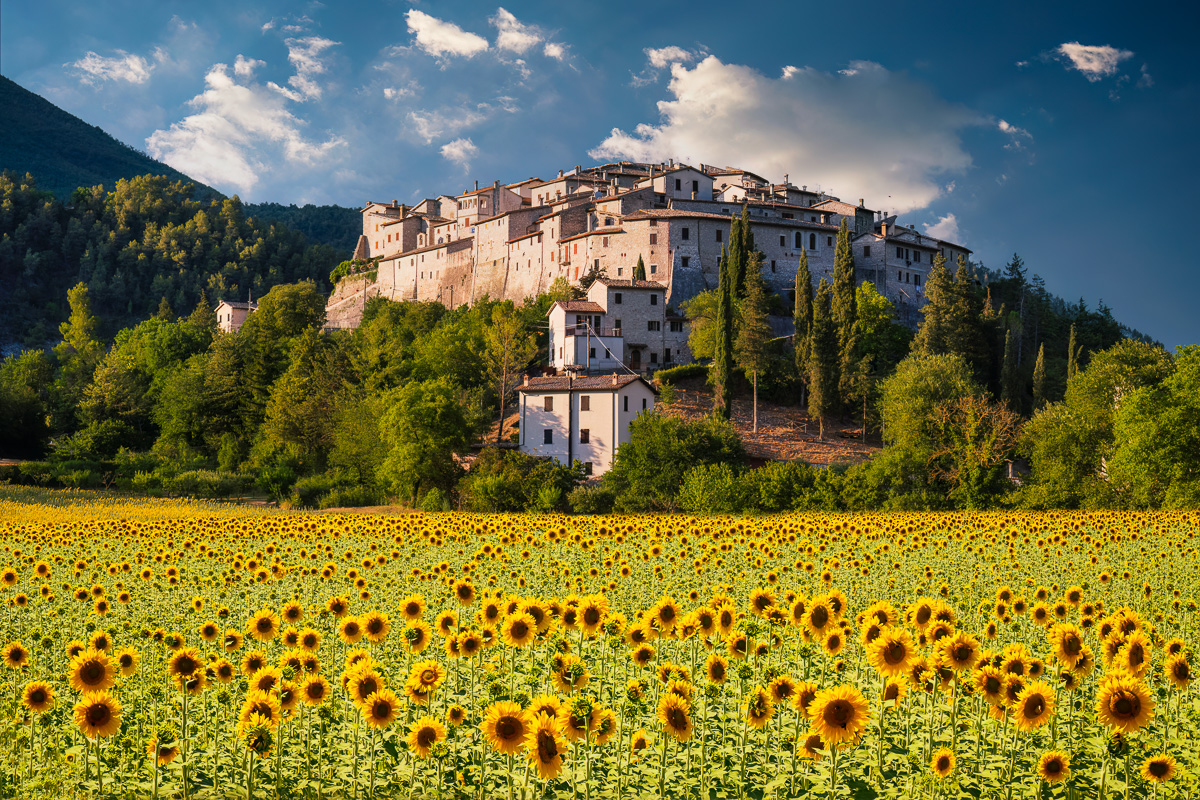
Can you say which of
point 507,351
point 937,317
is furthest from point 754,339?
point 507,351

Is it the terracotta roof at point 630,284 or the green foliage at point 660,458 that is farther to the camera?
the terracotta roof at point 630,284

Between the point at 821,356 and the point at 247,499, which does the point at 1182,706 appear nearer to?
the point at 247,499

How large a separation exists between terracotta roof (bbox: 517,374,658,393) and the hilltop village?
21.8m

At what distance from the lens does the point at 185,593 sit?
46.3ft

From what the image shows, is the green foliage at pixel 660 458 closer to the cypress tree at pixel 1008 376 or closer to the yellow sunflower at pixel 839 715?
the cypress tree at pixel 1008 376

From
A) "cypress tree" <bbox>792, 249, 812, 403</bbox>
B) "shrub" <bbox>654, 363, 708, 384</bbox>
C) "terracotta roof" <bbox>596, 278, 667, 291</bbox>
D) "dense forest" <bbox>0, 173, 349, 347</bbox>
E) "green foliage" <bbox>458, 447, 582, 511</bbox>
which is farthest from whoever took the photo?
"dense forest" <bbox>0, 173, 349, 347</bbox>

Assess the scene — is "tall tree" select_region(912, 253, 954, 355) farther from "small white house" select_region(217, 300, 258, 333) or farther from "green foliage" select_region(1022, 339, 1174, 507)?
"small white house" select_region(217, 300, 258, 333)

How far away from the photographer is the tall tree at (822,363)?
70.4m

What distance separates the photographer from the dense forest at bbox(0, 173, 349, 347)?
157 m

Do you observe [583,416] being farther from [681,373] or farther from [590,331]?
[590,331]

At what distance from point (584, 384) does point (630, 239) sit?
117ft

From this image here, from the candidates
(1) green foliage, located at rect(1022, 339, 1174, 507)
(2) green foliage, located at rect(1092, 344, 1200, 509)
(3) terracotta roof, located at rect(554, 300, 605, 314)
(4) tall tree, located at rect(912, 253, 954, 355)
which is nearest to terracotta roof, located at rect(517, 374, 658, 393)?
(3) terracotta roof, located at rect(554, 300, 605, 314)

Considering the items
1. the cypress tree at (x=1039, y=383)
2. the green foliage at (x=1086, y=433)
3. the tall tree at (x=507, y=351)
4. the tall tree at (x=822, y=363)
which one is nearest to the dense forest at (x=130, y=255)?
the tall tree at (x=507, y=351)

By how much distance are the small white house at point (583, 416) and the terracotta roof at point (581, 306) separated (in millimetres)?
17847
